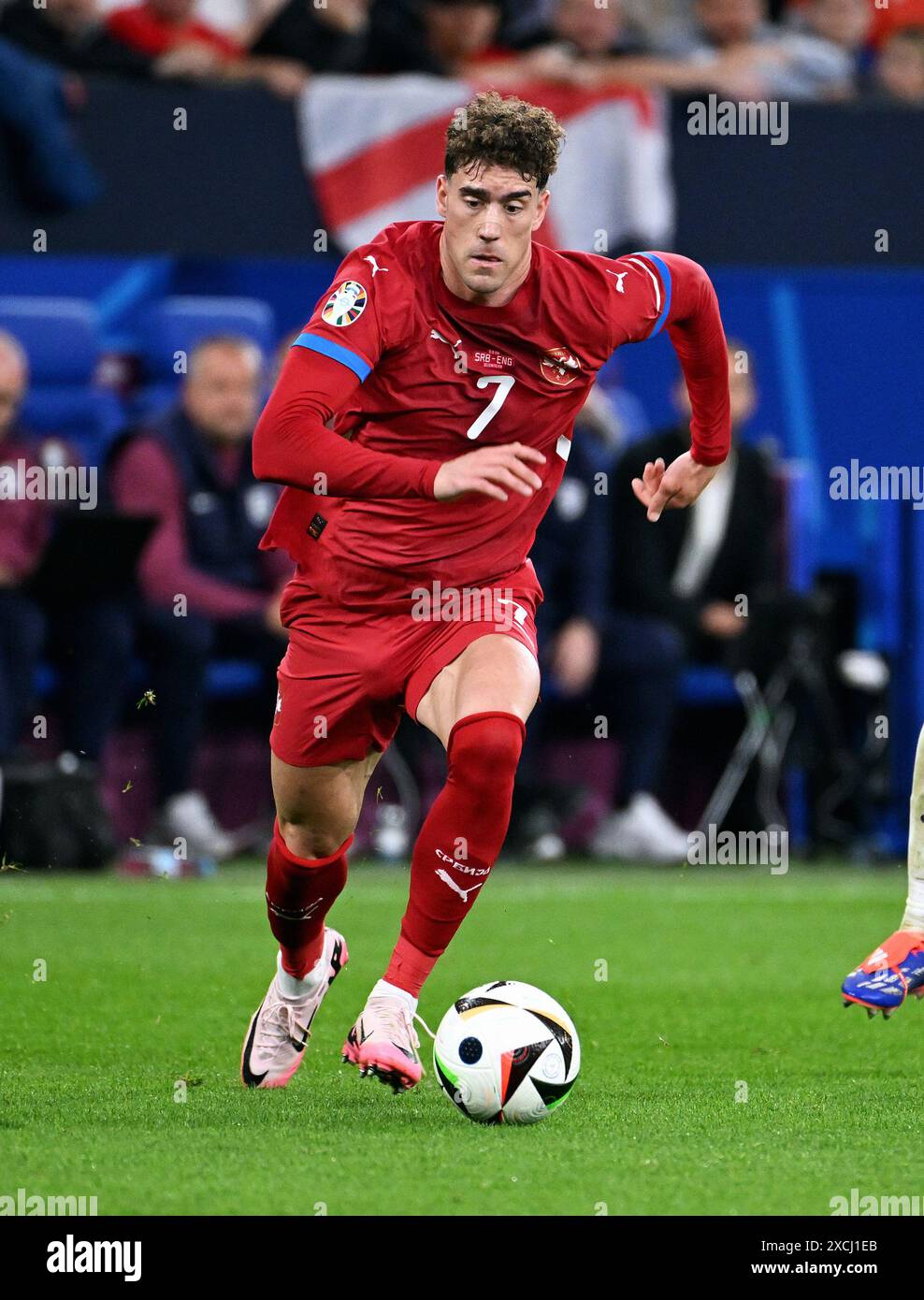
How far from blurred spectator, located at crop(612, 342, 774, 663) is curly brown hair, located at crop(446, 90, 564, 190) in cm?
619

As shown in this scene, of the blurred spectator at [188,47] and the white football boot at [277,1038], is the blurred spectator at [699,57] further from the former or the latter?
the white football boot at [277,1038]

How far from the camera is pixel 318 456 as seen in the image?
484 cm

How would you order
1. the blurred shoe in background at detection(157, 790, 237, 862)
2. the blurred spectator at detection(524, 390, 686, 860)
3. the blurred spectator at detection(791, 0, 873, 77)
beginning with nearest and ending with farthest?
1. the blurred shoe in background at detection(157, 790, 237, 862)
2. the blurred spectator at detection(524, 390, 686, 860)
3. the blurred spectator at detection(791, 0, 873, 77)

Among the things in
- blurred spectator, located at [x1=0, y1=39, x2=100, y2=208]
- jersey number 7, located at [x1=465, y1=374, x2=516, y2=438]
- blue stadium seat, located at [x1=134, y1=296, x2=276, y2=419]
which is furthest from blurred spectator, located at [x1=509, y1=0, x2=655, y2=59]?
jersey number 7, located at [x1=465, y1=374, x2=516, y2=438]

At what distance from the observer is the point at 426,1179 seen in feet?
13.5

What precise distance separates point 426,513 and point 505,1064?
1.35 metres

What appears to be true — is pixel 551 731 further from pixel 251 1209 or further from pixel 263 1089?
pixel 251 1209

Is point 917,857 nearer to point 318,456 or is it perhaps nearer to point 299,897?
point 299,897

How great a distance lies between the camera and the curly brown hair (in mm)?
5059

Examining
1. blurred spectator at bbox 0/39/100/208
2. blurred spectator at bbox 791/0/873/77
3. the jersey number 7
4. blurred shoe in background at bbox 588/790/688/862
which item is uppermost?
blurred spectator at bbox 791/0/873/77

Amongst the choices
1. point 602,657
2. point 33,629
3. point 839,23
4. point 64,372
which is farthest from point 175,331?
point 839,23

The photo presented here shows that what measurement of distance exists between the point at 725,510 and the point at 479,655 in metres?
6.59

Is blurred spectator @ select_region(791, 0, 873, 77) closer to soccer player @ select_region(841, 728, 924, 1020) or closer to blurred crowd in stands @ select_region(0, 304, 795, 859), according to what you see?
blurred crowd in stands @ select_region(0, 304, 795, 859)
